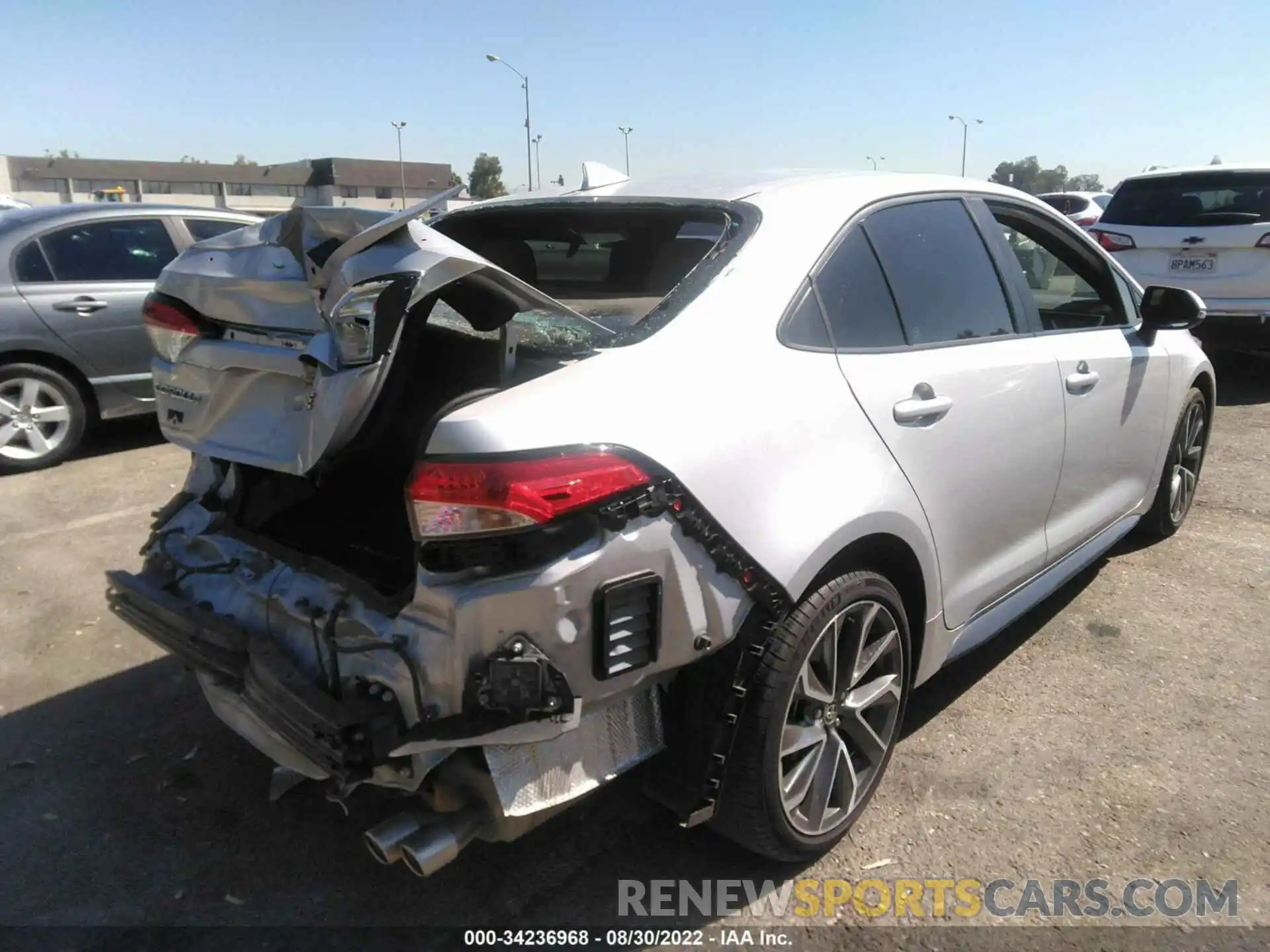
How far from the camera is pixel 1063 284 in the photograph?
4281 mm

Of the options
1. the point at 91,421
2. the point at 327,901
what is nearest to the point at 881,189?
the point at 327,901

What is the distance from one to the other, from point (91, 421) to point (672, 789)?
233 inches

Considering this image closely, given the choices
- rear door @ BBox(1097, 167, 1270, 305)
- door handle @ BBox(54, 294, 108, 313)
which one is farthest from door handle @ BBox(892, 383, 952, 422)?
rear door @ BBox(1097, 167, 1270, 305)

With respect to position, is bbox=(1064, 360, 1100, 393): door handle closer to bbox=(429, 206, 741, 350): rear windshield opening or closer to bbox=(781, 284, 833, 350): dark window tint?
bbox=(781, 284, 833, 350): dark window tint

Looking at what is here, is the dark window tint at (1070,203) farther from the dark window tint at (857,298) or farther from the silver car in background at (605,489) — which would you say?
the dark window tint at (857,298)

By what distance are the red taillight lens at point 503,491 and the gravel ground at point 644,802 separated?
1.16m

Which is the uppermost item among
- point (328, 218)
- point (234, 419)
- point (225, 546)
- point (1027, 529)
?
point (328, 218)

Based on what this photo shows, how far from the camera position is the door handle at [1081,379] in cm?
349

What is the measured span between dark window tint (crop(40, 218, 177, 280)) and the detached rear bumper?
4.55 metres

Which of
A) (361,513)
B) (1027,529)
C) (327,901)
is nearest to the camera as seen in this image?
(327,901)

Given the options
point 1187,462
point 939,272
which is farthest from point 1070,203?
point 939,272

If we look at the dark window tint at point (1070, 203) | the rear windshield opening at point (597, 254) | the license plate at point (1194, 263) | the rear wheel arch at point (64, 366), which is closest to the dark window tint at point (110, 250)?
the rear wheel arch at point (64, 366)

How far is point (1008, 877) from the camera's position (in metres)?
2.63

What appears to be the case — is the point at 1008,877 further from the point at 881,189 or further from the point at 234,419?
the point at 234,419
